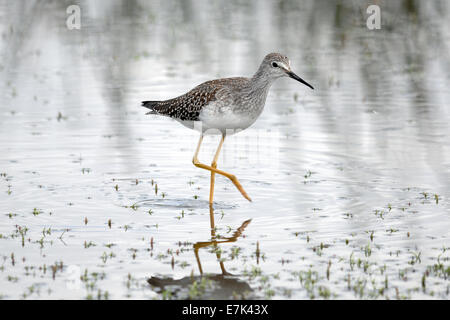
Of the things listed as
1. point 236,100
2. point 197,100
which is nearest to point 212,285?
point 236,100

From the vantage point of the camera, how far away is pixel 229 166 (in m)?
12.0

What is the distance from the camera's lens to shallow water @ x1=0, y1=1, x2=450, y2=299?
7641 millimetres

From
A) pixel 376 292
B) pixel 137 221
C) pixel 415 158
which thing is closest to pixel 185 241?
pixel 137 221

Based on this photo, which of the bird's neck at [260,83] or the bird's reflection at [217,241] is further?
the bird's neck at [260,83]

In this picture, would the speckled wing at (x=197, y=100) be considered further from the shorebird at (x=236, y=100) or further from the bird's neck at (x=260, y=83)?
the bird's neck at (x=260, y=83)

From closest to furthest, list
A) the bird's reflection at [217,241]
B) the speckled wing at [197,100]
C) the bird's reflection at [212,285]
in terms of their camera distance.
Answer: the bird's reflection at [212,285] < the bird's reflection at [217,241] < the speckled wing at [197,100]

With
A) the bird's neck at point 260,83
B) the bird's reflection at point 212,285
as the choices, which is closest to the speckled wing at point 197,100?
the bird's neck at point 260,83

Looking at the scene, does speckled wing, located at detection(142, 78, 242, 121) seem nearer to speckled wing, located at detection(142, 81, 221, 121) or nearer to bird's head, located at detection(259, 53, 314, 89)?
speckled wing, located at detection(142, 81, 221, 121)

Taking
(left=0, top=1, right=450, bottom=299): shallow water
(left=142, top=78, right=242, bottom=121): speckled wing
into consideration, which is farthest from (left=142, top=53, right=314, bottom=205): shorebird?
(left=0, top=1, right=450, bottom=299): shallow water

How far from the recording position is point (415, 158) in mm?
11906

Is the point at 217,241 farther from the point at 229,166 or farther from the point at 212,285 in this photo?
the point at 229,166

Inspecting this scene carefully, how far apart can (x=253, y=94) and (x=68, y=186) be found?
2.65m

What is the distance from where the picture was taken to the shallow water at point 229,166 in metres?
7.64

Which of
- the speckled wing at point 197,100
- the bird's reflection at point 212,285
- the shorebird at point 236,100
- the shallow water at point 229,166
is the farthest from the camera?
the speckled wing at point 197,100
